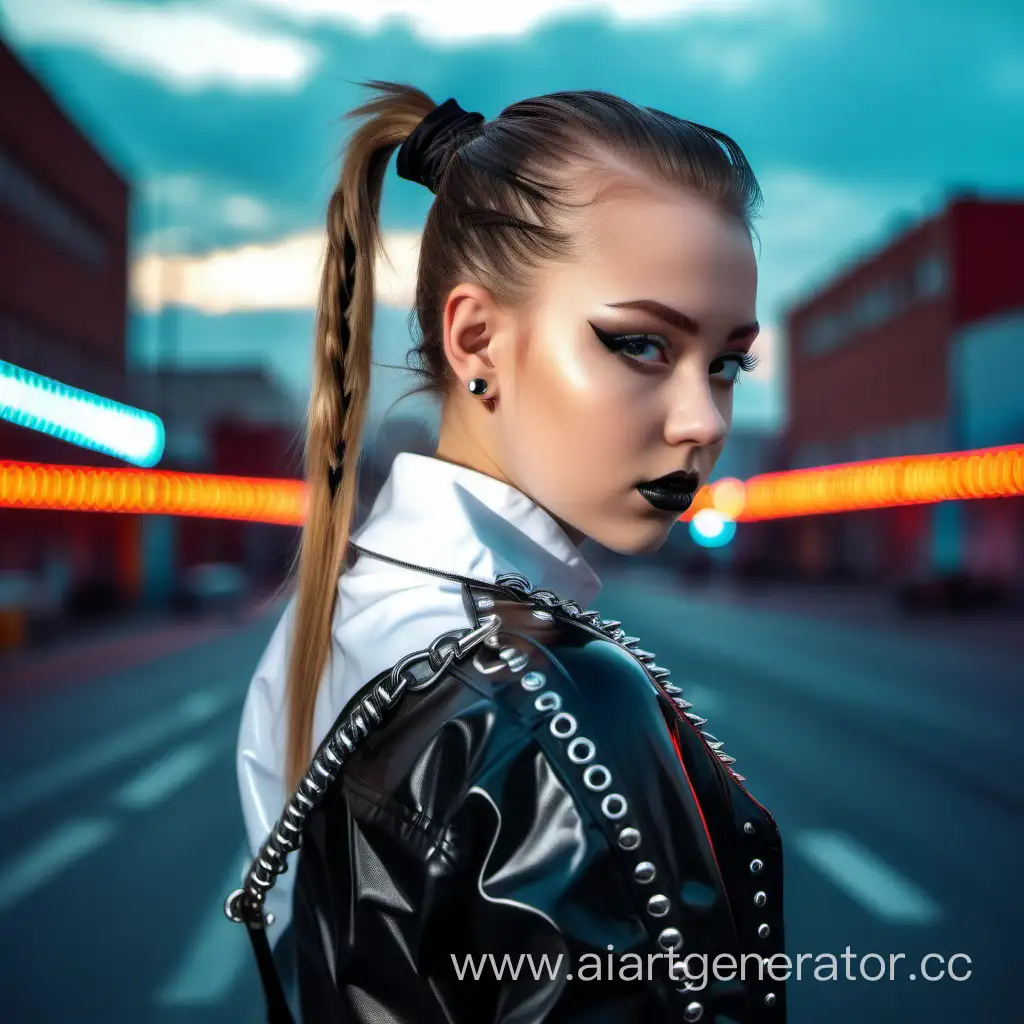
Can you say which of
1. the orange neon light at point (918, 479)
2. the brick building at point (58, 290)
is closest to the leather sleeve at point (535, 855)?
the orange neon light at point (918, 479)

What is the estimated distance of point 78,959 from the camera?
4.63 metres

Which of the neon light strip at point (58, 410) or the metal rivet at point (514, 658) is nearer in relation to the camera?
the metal rivet at point (514, 658)

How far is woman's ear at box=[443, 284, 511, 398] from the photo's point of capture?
47.6 inches

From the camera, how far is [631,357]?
3.74 ft

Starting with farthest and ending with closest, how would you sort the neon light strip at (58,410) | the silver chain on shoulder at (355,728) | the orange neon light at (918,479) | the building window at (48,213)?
1. the building window at (48,213)
2. the orange neon light at (918,479)
3. the neon light strip at (58,410)
4. the silver chain on shoulder at (355,728)

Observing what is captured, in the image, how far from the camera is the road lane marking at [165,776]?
7.70 meters

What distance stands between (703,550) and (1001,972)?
A: 2270 inches

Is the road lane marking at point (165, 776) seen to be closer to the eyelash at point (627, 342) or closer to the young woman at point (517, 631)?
the young woman at point (517, 631)

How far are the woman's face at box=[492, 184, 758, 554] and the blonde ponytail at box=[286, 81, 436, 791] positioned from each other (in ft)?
0.79

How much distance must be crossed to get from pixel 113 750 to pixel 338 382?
9349 mm

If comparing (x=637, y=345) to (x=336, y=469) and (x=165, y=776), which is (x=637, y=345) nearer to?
(x=336, y=469)

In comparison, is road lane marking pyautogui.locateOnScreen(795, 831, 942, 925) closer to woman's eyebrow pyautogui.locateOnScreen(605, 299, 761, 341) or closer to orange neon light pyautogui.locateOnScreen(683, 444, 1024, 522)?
woman's eyebrow pyautogui.locateOnScreen(605, 299, 761, 341)

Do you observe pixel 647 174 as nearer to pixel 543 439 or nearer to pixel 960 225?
pixel 543 439

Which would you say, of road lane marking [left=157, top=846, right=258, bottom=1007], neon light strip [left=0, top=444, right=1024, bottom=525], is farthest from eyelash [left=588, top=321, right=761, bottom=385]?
neon light strip [left=0, top=444, right=1024, bottom=525]
